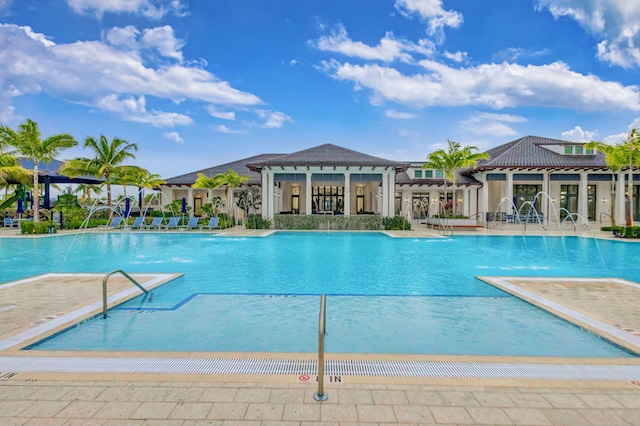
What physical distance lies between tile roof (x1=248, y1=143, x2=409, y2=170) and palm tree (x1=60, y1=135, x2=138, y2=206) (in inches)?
419

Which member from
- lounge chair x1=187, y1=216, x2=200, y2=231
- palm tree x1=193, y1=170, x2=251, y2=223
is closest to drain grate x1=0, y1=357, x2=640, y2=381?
lounge chair x1=187, y1=216, x2=200, y2=231

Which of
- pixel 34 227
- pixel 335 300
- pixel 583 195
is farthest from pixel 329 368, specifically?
pixel 583 195

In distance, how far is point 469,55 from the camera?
27828 millimetres

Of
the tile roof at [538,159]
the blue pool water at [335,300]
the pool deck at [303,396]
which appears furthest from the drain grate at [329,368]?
the tile roof at [538,159]

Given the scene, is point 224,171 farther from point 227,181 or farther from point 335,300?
point 335,300

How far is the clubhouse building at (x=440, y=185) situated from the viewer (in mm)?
24750

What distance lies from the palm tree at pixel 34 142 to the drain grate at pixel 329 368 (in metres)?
21.8

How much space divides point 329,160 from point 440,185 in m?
12.3

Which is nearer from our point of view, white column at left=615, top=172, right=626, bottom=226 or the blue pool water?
the blue pool water

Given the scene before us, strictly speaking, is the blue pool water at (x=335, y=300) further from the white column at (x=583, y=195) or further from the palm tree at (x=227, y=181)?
the white column at (x=583, y=195)

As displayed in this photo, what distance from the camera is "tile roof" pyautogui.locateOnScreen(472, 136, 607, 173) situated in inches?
1054

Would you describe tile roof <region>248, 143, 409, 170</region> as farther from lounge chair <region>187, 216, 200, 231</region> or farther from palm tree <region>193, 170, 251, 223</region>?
lounge chair <region>187, 216, 200, 231</region>

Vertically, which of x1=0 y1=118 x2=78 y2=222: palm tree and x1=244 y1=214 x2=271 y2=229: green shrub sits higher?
x1=0 y1=118 x2=78 y2=222: palm tree

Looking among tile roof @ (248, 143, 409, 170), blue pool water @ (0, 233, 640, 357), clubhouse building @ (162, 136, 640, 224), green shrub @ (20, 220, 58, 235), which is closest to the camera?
blue pool water @ (0, 233, 640, 357)
